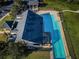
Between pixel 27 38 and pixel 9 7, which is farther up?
pixel 27 38

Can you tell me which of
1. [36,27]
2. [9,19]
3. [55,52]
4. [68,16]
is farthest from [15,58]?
[68,16]

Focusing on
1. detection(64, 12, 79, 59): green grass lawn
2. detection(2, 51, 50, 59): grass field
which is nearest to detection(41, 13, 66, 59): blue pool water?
detection(2, 51, 50, 59): grass field

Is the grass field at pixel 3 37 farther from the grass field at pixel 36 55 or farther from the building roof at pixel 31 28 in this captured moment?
the grass field at pixel 36 55

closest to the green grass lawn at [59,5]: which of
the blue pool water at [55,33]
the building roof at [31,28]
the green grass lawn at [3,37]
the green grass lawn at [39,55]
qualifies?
the blue pool water at [55,33]

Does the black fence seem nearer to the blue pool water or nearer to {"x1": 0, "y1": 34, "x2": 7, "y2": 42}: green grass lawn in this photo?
the blue pool water

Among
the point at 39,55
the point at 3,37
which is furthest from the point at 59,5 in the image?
the point at 39,55

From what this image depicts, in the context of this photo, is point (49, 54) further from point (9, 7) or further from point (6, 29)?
point (9, 7)
